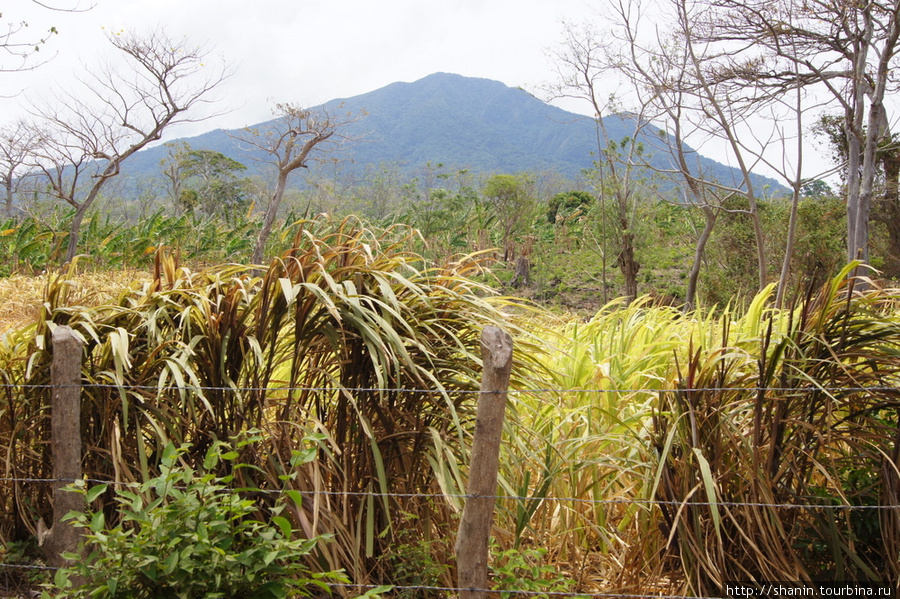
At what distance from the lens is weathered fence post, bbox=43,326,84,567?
7.87ft

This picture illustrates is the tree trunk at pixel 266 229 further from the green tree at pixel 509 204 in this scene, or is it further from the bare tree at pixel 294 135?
the green tree at pixel 509 204

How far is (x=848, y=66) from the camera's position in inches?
394

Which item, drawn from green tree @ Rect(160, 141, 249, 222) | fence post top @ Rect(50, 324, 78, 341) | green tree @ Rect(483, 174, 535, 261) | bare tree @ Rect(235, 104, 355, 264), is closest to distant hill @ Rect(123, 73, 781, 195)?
green tree @ Rect(160, 141, 249, 222)

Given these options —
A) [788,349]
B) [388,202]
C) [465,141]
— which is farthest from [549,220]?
[465,141]

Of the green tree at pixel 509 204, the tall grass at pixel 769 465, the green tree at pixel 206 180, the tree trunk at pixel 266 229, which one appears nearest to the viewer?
the tall grass at pixel 769 465

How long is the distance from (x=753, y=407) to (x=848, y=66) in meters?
9.57

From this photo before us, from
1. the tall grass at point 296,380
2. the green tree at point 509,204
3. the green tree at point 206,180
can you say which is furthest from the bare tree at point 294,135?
the green tree at point 206,180

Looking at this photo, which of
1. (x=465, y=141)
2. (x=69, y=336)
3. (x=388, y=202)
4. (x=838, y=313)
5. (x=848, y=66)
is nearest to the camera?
(x=69, y=336)

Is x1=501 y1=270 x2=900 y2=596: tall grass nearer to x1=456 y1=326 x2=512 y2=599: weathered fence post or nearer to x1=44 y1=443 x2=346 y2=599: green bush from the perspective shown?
x1=456 y1=326 x2=512 y2=599: weathered fence post

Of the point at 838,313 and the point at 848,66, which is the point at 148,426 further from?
the point at 848,66

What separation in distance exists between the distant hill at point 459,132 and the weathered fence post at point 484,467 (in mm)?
105409

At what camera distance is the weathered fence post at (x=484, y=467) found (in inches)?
82.7

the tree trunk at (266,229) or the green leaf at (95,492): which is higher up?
the tree trunk at (266,229)

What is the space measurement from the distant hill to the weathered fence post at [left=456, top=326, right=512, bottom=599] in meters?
105
